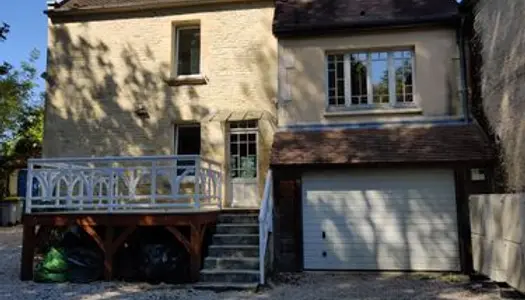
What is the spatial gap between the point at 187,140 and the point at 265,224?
4.19 m

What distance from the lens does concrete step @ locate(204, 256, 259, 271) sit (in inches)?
324

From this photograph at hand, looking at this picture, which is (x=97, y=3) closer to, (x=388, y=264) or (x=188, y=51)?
(x=188, y=51)

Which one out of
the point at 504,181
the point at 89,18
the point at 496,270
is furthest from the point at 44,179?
the point at 504,181

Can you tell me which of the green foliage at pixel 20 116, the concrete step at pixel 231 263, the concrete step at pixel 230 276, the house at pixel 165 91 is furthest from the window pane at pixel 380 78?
the green foliage at pixel 20 116

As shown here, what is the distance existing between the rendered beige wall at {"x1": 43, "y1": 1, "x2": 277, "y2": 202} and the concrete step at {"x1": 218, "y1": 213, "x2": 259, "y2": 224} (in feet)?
5.22

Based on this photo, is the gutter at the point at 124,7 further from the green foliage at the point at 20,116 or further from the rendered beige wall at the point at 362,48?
the green foliage at the point at 20,116

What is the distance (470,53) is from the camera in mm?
10242

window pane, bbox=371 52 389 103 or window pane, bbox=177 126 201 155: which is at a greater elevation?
window pane, bbox=371 52 389 103

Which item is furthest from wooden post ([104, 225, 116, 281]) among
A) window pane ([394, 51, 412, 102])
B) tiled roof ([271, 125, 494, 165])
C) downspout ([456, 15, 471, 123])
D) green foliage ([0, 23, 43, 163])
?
green foliage ([0, 23, 43, 163])

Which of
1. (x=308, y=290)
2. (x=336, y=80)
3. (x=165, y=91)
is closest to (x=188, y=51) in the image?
(x=165, y=91)

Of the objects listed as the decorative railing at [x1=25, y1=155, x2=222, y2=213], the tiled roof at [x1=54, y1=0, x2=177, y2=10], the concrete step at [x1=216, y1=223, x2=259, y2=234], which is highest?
the tiled roof at [x1=54, y1=0, x2=177, y2=10]

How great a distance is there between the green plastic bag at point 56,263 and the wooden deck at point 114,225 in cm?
49

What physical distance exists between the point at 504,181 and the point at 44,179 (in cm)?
924

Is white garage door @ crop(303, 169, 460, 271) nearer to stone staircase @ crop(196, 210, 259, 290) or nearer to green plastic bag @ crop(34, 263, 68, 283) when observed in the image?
stone staircase @ crop(196, 210, 259, 290)
